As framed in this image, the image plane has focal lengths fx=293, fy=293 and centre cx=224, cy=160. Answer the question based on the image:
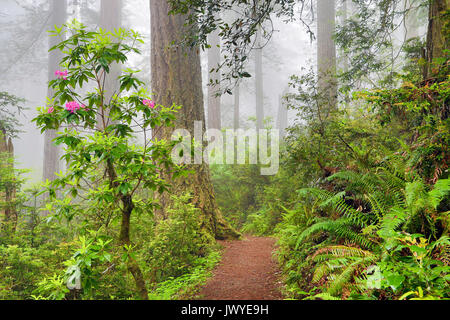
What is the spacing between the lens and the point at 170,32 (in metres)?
5.89

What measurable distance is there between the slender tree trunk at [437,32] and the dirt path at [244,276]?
3.54 meters

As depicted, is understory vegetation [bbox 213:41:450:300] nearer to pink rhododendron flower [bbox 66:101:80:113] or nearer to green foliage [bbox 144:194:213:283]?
green foliage [bbox 144:194:213:283]

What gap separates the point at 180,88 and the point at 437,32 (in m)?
4.24

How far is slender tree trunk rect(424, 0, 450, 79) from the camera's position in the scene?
387cm

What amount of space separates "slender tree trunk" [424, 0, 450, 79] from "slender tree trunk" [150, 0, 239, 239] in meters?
3.85

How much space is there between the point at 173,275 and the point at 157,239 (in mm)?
581

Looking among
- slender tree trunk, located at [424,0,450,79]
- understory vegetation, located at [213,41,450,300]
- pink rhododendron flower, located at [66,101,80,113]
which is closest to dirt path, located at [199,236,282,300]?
understory vegetation, located at [213,41,450,300]

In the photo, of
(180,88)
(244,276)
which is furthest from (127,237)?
(180,88)

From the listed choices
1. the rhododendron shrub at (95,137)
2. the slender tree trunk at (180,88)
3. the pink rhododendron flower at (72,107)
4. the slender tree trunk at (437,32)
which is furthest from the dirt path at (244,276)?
the slender tree trunk at (437,32)

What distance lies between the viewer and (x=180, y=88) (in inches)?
230

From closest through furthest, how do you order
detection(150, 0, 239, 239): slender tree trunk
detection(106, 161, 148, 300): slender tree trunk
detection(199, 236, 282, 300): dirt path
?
detection(106, 161, 148, 300): slender tree trunk
detection(199, 236, 282, 300): dirt path
detection(150, 0, 239, 239): slender tree trunk

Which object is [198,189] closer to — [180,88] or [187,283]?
[180,88]

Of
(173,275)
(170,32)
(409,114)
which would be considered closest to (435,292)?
(173,275)
